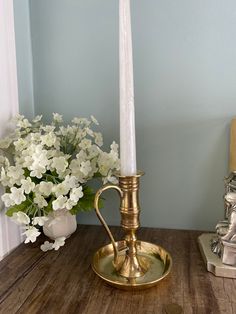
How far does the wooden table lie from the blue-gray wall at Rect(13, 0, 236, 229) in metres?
0.16

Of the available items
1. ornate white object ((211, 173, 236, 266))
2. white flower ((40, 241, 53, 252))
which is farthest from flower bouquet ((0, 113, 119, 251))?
ornate white object ((211, 173, 236, 266))

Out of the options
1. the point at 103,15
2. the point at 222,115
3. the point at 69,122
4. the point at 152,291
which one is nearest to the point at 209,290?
the point at 152,291

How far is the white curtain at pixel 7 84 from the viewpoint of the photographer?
0.76 metres

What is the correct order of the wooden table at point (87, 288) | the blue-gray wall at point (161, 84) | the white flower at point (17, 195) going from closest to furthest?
the wooden table at point (87, 288) → the white flower at point (17, 195) → the blue-gray wall at point (161, 84)

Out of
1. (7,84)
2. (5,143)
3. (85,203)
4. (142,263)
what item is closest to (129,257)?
(142,263)

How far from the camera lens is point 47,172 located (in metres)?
0.76

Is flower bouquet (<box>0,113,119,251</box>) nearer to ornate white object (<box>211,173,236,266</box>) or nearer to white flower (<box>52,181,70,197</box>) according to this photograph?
white flower (<box>52,181,70,197</box>)

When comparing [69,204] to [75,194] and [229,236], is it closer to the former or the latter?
[75,194]

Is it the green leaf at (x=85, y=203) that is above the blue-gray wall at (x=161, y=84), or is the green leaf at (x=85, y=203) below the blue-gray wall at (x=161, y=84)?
below

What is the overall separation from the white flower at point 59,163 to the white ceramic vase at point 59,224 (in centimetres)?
12

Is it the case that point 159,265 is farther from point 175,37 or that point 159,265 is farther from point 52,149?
→ point 175,37

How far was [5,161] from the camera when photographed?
0.74 meters

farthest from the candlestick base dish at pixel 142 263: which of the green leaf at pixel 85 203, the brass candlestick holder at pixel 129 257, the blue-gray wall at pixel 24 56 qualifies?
the blue-gray wall at pixel 24 56

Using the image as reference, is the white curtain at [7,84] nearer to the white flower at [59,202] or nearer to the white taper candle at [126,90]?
the white flower at [59,202]
